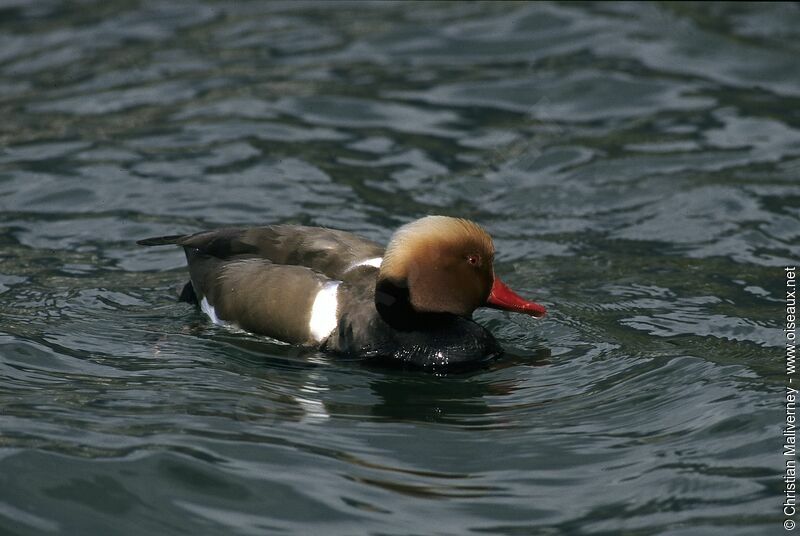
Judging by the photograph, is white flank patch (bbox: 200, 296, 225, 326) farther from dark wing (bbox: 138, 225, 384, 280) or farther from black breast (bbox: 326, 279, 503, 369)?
black breast (bbox: 326, 279, 503, 369)

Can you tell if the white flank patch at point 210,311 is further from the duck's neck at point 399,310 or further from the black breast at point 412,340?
the duck's neck at point 399,310

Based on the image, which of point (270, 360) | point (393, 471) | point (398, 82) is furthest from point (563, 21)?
point (393, 471)

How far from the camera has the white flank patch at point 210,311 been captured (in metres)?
6.82

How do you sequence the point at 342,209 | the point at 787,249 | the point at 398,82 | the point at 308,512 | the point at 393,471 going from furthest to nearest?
the point at 398,82 → the point at 342,209 → the point at 787,249 → the point at 393,471 → the point at 308,512

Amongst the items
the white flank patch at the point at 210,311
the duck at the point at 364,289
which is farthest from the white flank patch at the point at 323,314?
the white flank patch at the point at 210,311

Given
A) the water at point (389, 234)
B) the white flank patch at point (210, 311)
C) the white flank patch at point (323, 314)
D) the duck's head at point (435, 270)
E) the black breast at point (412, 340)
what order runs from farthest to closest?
the white flank patch at point (210, 311)
the white flank patch at point (323, 314)
the black breast at point (412, 340)
the duck's head at point (435, 270)
the water at point (389, 234)

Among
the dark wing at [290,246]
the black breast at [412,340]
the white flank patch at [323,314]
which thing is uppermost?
the dark wing at [290,246]

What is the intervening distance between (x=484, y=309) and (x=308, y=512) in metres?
2.81

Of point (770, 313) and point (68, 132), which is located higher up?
point (68, 132)

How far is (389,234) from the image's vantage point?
8375 millimetres

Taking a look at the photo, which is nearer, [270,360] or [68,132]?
[270,360]

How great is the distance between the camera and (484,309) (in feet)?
24.0

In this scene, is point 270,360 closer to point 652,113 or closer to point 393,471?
point 393,471

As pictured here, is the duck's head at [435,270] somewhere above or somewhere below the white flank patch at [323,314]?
above
